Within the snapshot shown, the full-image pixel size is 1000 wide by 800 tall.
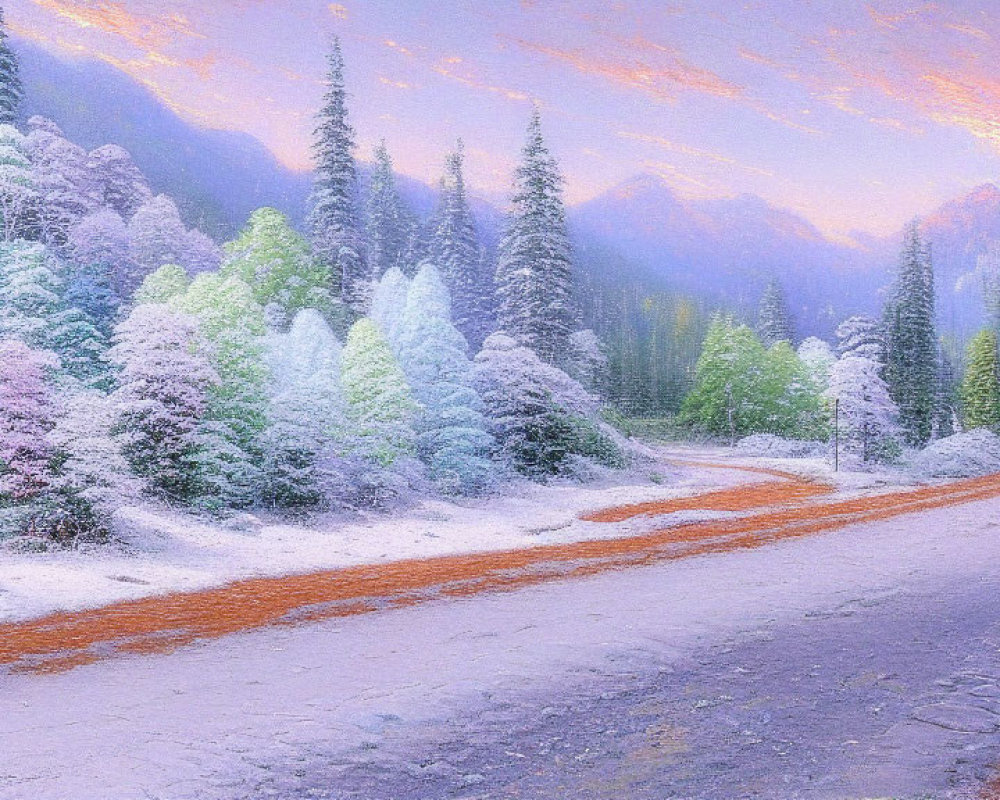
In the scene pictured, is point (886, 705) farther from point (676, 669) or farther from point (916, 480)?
point (916, 480)

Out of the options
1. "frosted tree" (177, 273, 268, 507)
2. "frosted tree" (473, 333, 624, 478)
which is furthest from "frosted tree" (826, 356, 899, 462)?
"frosted tree" (177, 273, 268, 507)

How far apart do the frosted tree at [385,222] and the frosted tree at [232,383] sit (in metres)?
38.5

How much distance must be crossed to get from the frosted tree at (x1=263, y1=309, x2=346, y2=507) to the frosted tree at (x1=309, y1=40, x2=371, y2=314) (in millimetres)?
14006

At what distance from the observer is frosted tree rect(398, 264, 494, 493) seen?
941 inches

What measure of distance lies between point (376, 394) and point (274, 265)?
432 inches

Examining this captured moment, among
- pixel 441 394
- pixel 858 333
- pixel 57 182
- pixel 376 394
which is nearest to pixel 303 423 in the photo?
pixel 376 394

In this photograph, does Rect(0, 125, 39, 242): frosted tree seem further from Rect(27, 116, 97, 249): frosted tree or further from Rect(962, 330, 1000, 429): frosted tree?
Rect(962, 330, 1000, 429): frosted tree

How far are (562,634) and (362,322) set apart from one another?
14872mm

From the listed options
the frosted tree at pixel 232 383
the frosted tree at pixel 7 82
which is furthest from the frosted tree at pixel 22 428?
the frosted tree at pixel 7 82

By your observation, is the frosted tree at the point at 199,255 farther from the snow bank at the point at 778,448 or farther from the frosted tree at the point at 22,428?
the snow bank at the point at 778,448

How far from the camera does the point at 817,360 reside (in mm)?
60156

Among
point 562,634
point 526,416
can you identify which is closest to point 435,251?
point 526,416

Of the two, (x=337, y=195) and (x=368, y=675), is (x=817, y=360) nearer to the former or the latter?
(x=337, y=195)

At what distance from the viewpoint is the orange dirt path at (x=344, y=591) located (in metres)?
9.02
